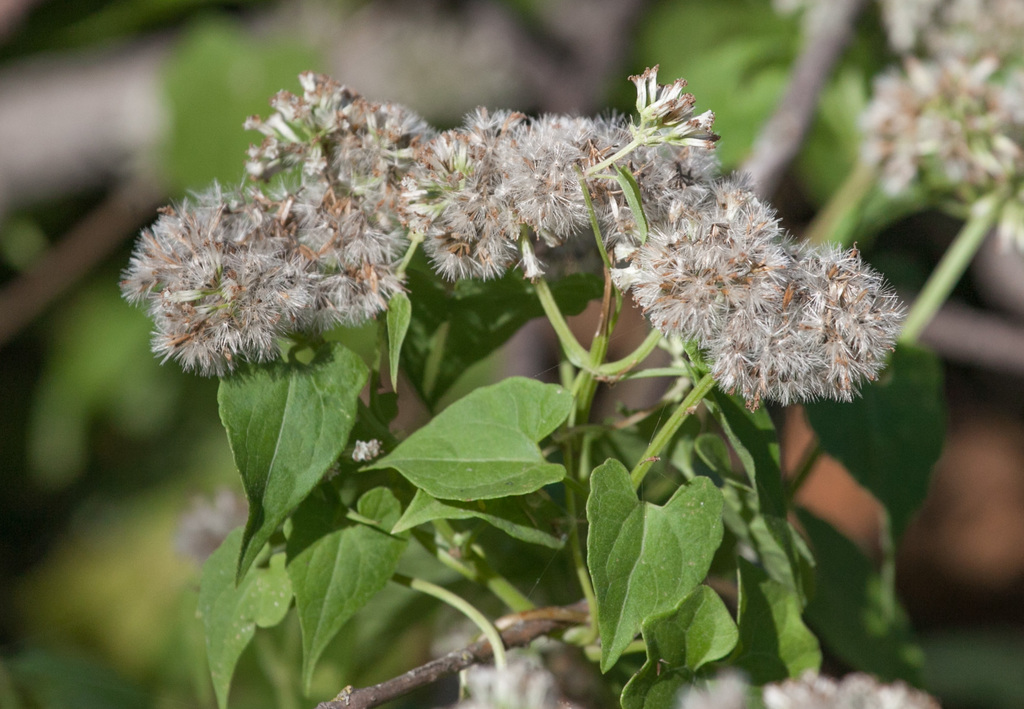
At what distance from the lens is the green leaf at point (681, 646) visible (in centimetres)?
61

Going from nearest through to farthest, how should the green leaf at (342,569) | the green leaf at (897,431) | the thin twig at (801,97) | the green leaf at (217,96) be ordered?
the green leaf at (342,569)
the green leaf at (897,431)
the thin twig at (801,97)
the green leaf at (217,96)

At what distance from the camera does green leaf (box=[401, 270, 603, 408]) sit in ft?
2.43

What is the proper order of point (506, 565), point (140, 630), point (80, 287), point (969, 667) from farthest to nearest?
point (80, 287)
point (140, 630)
point (969, 667)
point (506, 565)

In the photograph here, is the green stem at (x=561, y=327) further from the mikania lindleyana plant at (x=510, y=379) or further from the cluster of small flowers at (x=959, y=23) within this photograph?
the cluster of small flowers at (x=959, y=23)

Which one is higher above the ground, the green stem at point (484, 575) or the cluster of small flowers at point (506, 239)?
the cluster of small flowers at point (506, 239)

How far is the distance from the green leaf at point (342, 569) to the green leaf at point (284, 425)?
7cm

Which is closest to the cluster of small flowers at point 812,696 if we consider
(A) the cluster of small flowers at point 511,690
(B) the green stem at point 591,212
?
(A) the cluster of small flowers at point 511,690

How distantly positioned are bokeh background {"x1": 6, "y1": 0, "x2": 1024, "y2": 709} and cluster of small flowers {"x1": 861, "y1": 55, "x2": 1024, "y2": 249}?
29.5 inches

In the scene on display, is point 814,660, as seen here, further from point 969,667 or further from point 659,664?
point 969,667

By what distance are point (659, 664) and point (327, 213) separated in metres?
0.44

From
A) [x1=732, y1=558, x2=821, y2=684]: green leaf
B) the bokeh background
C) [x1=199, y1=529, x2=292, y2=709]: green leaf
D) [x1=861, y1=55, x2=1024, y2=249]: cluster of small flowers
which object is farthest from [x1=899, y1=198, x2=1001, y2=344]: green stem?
[x1=199, y1=529, x2=292, y2=709]: green leaf

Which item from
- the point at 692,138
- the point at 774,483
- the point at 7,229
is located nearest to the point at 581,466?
the point at 774,483

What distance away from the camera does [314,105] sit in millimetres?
687

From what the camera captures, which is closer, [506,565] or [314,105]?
[314,105]
